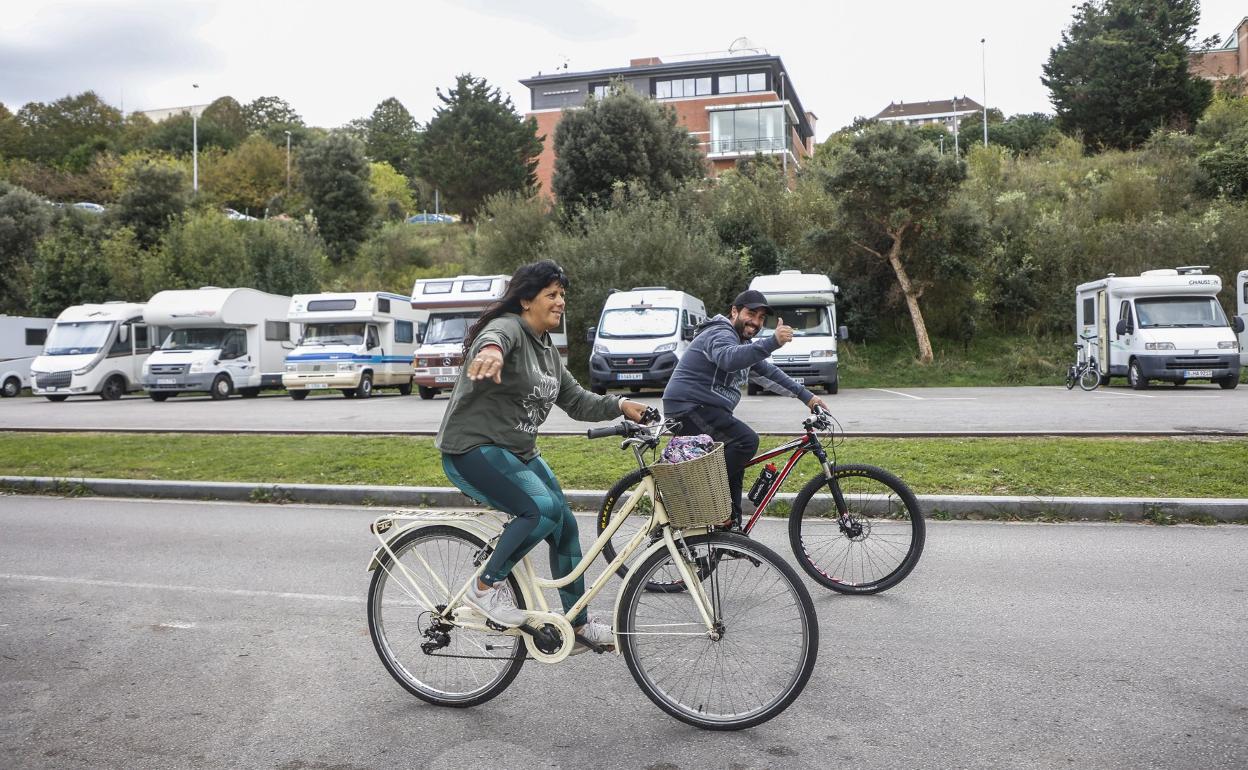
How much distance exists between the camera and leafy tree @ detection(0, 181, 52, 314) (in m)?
45.3

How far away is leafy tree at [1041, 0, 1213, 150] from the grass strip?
45017 mm

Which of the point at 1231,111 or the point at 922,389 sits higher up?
the point at 1231,111

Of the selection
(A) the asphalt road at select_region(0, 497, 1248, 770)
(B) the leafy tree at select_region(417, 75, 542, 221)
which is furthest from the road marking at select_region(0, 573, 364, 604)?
(B) the leafy tree at select_region(417, 75, 542, 221)

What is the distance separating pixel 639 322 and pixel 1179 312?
1252 cm

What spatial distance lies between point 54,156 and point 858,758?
92830 mm

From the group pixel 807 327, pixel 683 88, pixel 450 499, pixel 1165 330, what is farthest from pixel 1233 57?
pixel 450 499

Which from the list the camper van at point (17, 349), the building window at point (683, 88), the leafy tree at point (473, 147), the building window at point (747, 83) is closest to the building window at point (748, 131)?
the building window at point (747, 83)

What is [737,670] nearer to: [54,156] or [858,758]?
[858,758]

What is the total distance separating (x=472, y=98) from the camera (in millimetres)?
62188

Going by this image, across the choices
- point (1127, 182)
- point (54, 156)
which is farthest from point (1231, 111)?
point (54, 156)

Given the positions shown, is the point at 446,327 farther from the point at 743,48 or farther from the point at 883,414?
the point at 743,48

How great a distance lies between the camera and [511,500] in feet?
13.3

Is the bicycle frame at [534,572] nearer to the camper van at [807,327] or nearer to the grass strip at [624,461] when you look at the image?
the grass strip at [624,461]

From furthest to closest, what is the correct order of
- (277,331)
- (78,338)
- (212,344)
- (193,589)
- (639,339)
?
(277,331) < (78,338) < (212,344) < (639,339) < (193,589)
